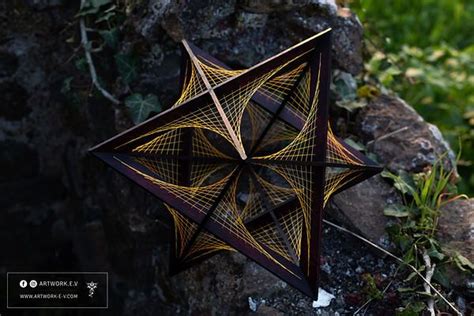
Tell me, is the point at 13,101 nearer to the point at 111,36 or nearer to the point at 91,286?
the point at 111,36

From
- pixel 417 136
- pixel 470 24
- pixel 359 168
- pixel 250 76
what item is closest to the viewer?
pixel 250 76

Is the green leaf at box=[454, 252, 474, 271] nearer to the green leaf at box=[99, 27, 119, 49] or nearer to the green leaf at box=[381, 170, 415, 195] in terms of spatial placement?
the green leaf at box=[381, 170, 415, 195]

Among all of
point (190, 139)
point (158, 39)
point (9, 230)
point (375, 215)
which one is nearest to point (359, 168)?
point (375, 215)

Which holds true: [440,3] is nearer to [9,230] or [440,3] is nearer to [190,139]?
[190,139]

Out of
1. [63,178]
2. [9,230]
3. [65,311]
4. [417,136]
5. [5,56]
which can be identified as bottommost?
[65,311]

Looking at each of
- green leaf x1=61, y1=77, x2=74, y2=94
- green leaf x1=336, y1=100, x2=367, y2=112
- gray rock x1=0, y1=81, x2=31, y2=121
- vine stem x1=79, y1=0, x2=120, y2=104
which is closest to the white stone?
green leaf x1=336, y1=100, x2=367, y2=112

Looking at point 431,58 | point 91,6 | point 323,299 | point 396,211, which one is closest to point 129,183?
point 91,6

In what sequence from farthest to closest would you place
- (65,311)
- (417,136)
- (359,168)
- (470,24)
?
(470,24)
(65,311)
(417,136)
(359,168)

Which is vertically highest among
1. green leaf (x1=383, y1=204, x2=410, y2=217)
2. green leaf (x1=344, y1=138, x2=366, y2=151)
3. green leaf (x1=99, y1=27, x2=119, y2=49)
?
green leaf (x1=99, y1=27, x2=119, y2=49)
